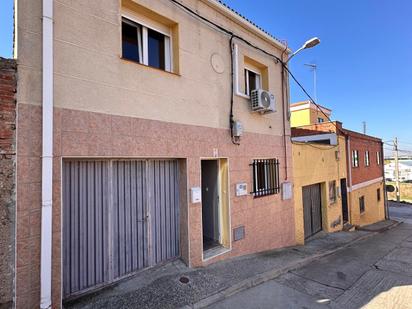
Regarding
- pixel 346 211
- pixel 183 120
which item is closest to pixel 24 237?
pixel 183 120

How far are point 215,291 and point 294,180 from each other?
5439 mm

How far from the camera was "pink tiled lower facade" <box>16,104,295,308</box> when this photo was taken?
324cm

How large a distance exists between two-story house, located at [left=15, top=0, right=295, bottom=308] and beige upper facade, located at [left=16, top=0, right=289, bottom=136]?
2 cm

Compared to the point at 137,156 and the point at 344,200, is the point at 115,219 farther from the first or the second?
the point at 344,200

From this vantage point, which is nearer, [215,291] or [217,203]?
[215,291]

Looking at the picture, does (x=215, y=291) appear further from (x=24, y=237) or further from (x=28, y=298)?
(x=24, y=237)

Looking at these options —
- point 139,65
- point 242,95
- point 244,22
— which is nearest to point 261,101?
point 242,95

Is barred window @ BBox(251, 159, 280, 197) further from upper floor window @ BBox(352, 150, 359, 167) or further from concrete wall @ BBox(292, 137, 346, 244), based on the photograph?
upper floor window @ BBox(352, 150, 359, 167)

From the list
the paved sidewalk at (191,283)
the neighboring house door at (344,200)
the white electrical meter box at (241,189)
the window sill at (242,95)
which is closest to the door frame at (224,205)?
the white electrical meter box at (241,189)

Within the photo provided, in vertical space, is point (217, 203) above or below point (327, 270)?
above

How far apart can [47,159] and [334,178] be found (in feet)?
39.8

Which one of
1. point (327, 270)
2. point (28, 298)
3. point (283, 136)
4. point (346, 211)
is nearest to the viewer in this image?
point (28, 298)

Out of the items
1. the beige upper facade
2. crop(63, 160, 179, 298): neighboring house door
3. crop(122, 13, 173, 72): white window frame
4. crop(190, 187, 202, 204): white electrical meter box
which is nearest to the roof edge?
the beige upper facade

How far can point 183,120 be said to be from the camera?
5.24 meters
